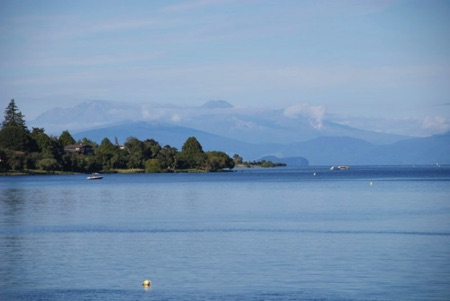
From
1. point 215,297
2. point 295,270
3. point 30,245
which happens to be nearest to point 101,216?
point 30,245

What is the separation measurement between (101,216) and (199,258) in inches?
1240

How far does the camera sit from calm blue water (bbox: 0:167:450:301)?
3578cm

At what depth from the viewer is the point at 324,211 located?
79562 mm

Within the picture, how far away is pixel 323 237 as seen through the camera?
55.0 metres

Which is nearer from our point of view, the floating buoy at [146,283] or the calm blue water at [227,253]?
the calm blue water at [227,253]

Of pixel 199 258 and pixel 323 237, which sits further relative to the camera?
pixel 323 237

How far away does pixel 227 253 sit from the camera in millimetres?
47000

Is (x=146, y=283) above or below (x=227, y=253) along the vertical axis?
below

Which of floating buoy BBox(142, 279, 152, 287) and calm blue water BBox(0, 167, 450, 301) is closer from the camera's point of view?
calm blue water BBox(0, 167, 450, 301)

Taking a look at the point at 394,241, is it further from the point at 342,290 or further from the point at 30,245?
the point at 30,245

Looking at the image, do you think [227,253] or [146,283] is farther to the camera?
[227,253]

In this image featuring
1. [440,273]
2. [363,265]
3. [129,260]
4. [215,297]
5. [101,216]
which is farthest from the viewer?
[101,216]

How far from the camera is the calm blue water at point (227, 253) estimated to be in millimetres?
35781

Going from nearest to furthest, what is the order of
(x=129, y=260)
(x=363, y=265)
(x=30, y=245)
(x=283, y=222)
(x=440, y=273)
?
(x=440, y=273) < (x=363, y=265) < (x=129, y=260) < (x=30, y=245) < (x=283, y=222)
